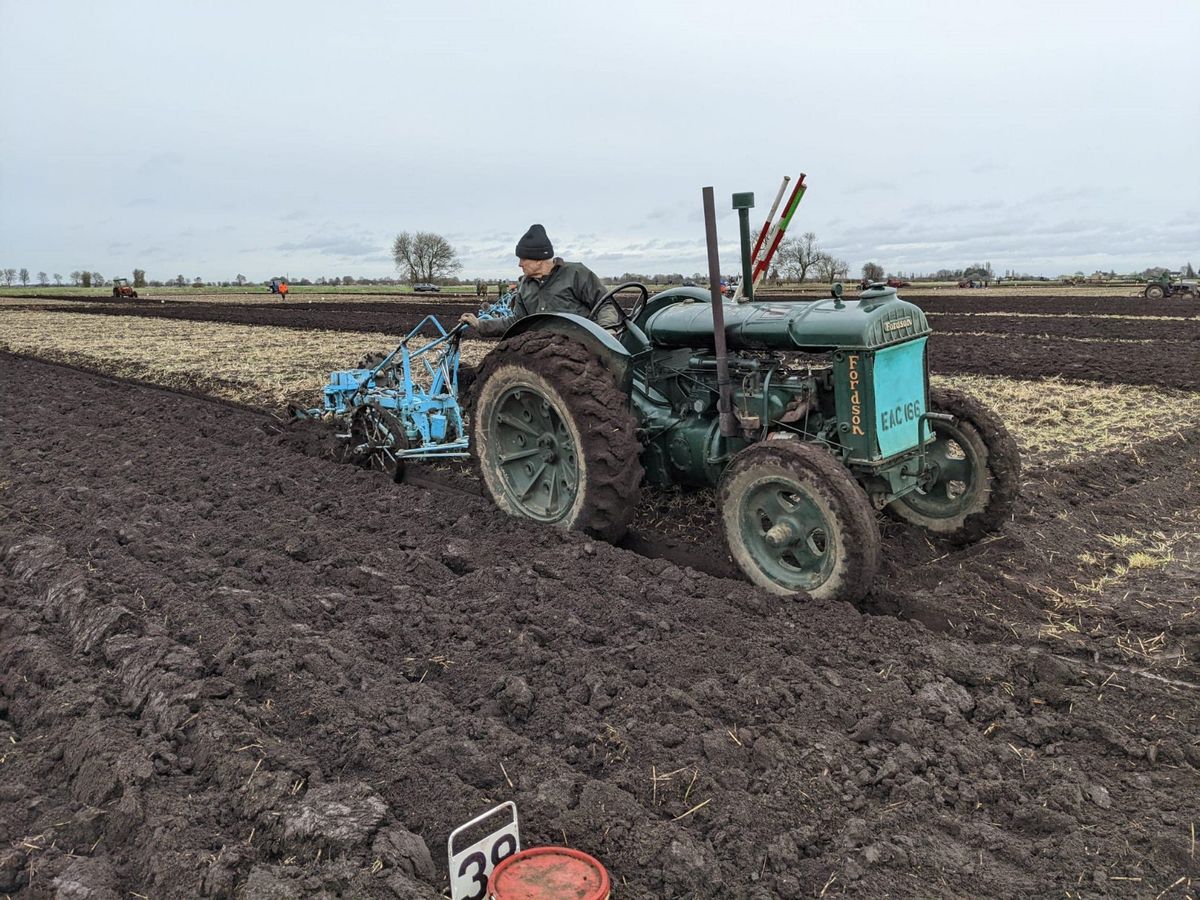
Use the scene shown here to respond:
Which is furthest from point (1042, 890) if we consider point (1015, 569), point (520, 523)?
point (520, 523)

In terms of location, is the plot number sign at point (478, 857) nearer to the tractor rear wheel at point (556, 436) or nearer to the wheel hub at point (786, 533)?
the wheel hub at point (786, 533)

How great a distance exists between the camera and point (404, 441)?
6.84 m

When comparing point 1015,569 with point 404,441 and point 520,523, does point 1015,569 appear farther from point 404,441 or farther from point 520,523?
point 404,441

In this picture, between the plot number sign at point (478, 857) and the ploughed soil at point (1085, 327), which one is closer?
the plot number sign at point (478, 857)

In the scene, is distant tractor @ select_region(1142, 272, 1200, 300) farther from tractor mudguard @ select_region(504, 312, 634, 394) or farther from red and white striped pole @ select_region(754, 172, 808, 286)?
tractor mudguard @ select_region(504, 312, 634, 394)

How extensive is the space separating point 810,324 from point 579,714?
242 centimetres

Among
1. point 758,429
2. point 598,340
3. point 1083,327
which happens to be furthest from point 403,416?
point 1083,327

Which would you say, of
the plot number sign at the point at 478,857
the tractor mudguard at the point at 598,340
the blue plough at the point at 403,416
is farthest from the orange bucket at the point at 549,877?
the blue plough at the point at 403,416

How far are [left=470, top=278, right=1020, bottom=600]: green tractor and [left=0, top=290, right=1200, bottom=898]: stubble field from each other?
0.27 meters

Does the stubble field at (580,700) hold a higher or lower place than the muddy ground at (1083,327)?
lower

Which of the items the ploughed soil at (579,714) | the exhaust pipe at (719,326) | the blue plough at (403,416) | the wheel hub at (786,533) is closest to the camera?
the ploughed soil at (579,714)

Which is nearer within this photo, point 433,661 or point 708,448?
point 433,661

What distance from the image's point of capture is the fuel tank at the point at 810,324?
4430 millimetres

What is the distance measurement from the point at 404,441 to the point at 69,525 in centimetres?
232
